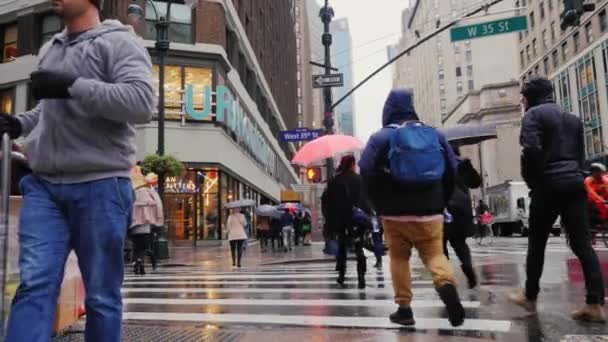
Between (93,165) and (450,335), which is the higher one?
(93,165)

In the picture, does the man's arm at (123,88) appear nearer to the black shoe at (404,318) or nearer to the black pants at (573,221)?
the black shoe at (404,318)

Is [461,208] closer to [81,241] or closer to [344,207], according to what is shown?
[344,207]

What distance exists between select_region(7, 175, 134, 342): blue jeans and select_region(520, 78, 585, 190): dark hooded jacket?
3794mm

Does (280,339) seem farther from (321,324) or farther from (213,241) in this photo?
(213,241)

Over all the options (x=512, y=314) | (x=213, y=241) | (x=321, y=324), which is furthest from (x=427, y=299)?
(x=213, y=241)

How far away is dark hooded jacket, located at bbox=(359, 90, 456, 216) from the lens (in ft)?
14.9

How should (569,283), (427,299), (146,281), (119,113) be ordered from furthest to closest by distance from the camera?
(146,281), (569,283), (427,299), (119,113)

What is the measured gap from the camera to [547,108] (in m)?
5.06

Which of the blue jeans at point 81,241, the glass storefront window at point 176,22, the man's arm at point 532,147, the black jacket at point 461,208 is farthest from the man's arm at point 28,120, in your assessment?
the glass storefront window at point 176,22

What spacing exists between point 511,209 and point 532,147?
102 feet

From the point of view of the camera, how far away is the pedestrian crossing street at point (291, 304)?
5.08 m

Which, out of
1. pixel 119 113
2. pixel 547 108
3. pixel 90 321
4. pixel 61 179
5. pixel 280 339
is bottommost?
pixel 280 339

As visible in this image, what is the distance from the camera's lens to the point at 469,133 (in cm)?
837

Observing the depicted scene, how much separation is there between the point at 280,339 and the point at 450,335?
1.36 metres
